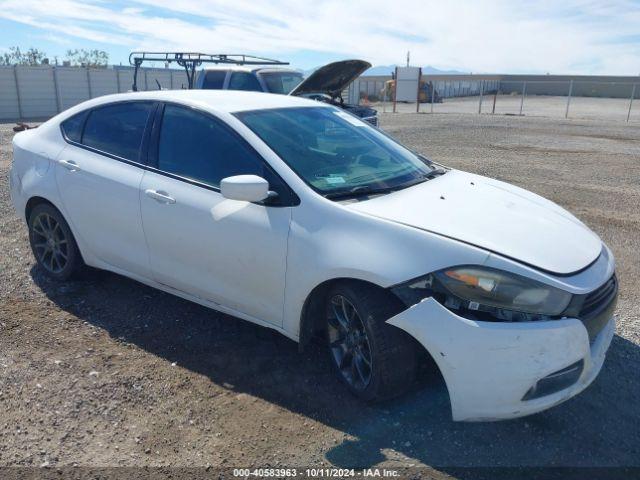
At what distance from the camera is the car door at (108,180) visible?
4.00m

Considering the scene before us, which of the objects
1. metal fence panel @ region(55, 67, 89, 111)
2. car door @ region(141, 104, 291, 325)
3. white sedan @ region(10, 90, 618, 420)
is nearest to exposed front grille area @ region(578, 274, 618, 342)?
white sedan @ region(10, 90, 618, 420)

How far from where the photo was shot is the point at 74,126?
15.0 ft

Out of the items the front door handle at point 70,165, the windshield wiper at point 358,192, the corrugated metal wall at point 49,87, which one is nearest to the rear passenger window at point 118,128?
the front door handle at point 70,165

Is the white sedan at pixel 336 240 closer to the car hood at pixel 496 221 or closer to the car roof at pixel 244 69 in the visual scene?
the car hood at pixel 496 221

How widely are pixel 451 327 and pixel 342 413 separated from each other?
0.87m

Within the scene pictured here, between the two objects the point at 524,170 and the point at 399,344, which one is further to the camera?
the point at 524,170

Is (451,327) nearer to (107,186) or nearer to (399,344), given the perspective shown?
(399,344)

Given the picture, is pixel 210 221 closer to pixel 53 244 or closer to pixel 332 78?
pixel 53 244

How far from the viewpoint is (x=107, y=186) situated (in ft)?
13.4

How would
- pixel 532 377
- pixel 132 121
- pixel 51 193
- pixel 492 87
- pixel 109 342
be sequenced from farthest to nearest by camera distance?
1. pixel 492 87
2. pixel 51 193
3. pixel 132 121
4. pixel 109 342
5. pixel 532 377

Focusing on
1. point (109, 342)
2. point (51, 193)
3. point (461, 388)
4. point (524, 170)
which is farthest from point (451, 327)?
point (524, 170)

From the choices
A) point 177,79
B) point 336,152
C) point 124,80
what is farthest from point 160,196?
point 177,79

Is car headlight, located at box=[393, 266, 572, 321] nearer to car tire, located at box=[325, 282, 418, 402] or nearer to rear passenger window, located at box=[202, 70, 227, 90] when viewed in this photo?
car tire, located at box=[325, 282, 418, 402]

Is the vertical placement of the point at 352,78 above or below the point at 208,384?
above
